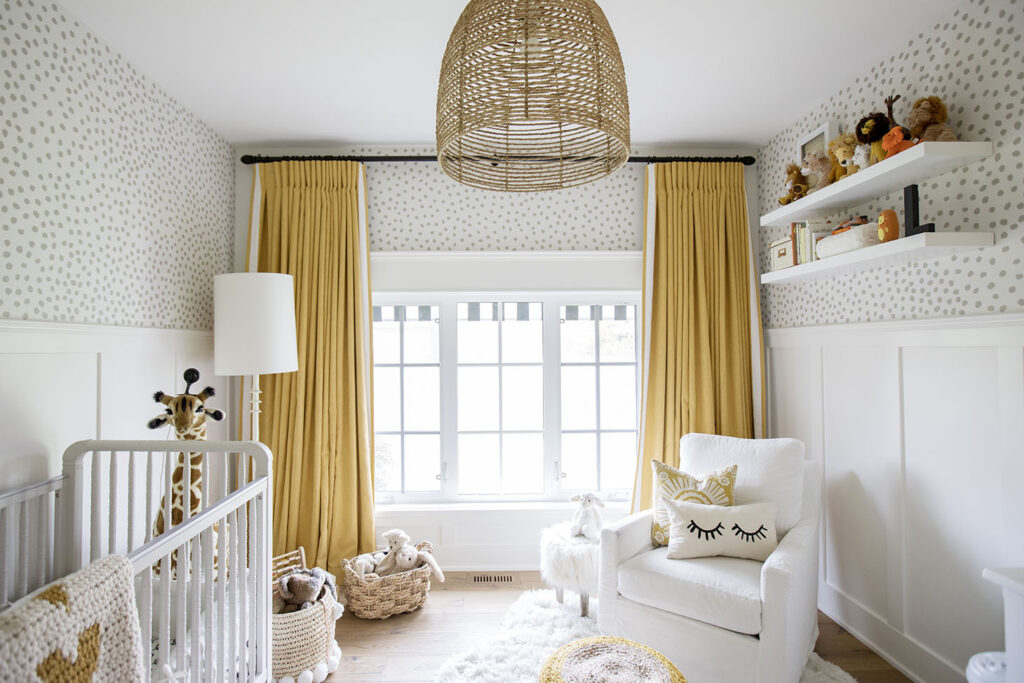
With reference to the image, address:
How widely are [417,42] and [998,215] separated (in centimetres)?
212

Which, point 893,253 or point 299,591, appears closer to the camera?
point 893,253

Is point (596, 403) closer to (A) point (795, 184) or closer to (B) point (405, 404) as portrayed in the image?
(B) point (405, 404)

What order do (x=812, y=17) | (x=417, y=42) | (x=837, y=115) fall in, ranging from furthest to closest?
(x=837, y=115) → (x=417, y=42) → (x=812, y=17)

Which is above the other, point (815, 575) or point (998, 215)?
point (998, 215)

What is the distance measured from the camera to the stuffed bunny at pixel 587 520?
8.06 feet

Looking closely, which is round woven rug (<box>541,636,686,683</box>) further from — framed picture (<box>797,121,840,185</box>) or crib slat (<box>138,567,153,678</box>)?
framed picture (<box>797,121,840,185</box>)

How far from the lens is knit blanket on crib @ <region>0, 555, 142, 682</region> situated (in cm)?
82

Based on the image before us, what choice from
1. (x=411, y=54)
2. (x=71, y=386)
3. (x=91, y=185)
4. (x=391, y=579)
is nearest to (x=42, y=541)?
(x=71, y=386)

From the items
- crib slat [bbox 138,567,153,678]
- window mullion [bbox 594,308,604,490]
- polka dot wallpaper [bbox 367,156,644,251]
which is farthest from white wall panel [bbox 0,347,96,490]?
window mullion [bbox 594,308,604,490]

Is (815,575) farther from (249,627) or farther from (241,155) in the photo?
(241,155)

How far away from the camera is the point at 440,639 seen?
7.68 ft

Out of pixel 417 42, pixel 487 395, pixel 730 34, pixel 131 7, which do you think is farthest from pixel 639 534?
pixel 131 7

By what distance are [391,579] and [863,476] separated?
219 cm

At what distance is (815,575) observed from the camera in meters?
2.17
